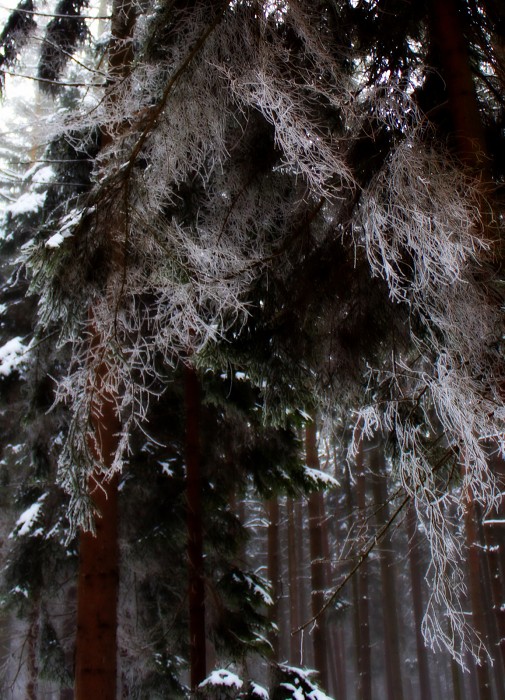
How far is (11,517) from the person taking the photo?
12.4m

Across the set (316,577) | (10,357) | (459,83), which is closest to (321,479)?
(10,357)

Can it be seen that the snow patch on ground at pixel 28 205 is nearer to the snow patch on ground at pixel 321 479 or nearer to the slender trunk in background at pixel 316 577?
the snow patch on ground at pixel 321 479

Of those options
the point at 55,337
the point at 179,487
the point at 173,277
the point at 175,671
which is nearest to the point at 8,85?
the point at 55,337

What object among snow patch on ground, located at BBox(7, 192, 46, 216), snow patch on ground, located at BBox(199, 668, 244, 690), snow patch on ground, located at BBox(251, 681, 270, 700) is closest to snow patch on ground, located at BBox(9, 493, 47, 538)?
snow patch on ground, located at BBox(199, 668, 244, 690)

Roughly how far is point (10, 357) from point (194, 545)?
375cm

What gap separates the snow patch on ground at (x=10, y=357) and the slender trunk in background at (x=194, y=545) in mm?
2764

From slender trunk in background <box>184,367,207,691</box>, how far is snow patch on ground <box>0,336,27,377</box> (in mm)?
2764

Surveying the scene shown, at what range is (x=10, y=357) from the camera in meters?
7.77

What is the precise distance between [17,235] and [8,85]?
6299mm

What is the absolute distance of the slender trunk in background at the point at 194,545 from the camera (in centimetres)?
543

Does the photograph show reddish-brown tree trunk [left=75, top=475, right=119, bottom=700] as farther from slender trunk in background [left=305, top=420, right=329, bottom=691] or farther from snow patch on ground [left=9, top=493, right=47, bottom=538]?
slender trunk in background [left=305, top=420, right=329, bottom=691]

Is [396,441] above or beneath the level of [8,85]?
beneath

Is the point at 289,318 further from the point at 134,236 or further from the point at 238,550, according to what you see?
the point at 238,550

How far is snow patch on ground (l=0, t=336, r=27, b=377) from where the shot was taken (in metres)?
7.70
